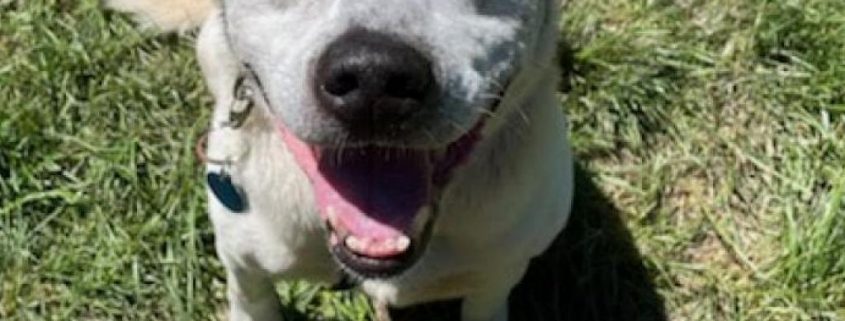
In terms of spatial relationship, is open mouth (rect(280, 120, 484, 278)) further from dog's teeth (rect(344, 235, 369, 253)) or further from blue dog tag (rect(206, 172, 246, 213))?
blue dog tag (rect(206, 172, 246, 213))

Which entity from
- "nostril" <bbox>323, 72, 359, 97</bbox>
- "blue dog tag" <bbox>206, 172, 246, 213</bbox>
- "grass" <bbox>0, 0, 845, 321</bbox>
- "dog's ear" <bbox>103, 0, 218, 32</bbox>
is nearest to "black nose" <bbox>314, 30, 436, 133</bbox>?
"nostril" <bbox>323, 72, 359, 97</bbox>

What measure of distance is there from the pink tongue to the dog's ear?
1.45 metres

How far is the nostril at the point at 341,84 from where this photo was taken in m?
2.44

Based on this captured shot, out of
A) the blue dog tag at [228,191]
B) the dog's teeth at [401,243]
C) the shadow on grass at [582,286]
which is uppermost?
the blue dog tag at [228,191]

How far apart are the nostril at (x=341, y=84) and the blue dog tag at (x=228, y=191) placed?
2.25ft

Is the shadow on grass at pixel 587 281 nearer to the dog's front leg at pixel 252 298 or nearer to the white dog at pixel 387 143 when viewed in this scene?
the white dog at pixel 387 143

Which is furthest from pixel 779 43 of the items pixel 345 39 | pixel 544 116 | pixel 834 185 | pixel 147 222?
pixel 345 39

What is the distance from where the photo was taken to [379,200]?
107 inches

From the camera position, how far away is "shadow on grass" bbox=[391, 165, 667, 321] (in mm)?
3963

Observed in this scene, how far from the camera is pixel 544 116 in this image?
3072mm

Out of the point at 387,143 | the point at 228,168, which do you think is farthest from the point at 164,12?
the point at 387,143

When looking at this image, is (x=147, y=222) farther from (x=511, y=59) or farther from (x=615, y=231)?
(x=511, y=59)

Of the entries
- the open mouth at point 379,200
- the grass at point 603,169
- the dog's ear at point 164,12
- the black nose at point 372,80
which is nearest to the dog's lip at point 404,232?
the open mouth at point 379,200

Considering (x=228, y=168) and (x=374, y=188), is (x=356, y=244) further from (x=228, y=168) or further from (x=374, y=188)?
(x=228, y=168)
